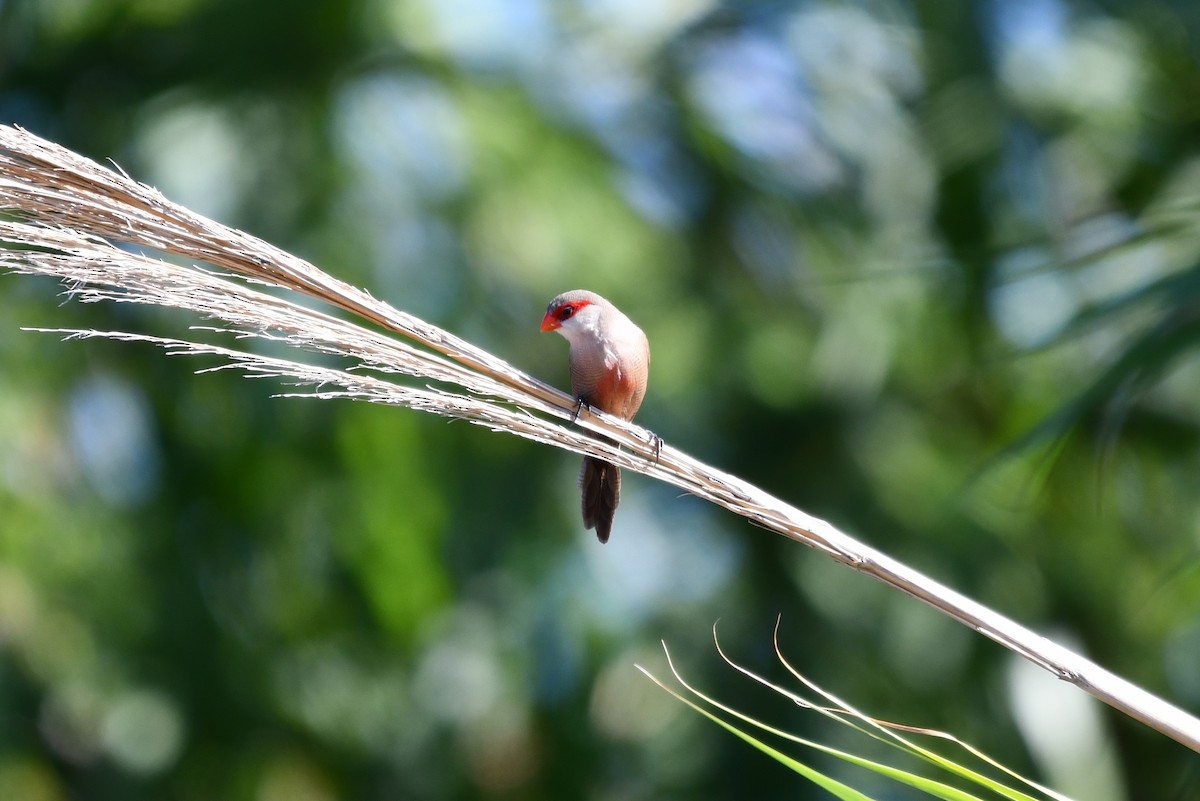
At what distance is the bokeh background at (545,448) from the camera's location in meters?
6.25

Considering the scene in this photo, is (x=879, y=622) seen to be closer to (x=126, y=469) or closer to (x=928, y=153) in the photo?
(x=928, y=153)

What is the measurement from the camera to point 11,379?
21.2 ft

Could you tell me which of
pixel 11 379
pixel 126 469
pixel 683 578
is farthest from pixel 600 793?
pixel 11 379

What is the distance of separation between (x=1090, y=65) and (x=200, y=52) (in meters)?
4.87

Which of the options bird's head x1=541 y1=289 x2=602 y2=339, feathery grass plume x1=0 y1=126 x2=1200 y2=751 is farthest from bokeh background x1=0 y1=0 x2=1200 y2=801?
feathery grass plume x1=0 y1=126 x2=1200 y2=751

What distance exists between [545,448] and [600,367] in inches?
125

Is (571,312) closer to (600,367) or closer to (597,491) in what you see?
(600,367)

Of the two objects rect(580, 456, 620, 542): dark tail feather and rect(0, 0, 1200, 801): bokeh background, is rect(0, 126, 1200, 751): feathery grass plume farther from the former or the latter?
rect(0, 0, 1200, 801): bokeh background

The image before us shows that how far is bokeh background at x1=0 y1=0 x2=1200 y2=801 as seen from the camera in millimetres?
6254

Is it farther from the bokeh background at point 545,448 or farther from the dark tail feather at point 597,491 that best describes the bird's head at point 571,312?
the bokeh background at point 545,448

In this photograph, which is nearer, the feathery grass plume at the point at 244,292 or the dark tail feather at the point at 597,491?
the feathery grass plume at the point at 244,292

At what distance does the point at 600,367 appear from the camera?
133 inches

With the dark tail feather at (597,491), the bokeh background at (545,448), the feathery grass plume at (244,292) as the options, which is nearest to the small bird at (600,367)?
the dark tail feather at (597,491)

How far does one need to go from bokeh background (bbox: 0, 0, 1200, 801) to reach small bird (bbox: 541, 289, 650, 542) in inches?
91.5
